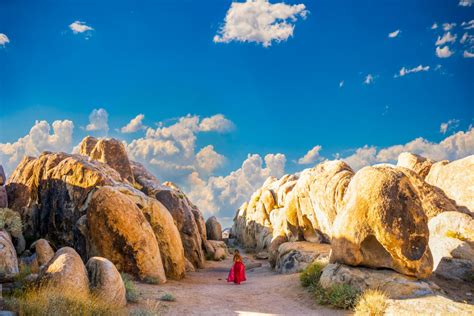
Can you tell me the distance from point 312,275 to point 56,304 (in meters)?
12.3

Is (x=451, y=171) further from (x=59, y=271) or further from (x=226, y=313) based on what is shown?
(x=59, y=271)

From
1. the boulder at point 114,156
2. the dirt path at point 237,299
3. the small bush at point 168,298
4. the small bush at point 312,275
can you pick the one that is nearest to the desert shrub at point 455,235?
the small bush at point 312,275

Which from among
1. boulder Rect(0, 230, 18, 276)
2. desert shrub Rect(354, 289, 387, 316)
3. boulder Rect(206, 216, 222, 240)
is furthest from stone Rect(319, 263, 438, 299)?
boulder Rect(206, 216, 222, 240)

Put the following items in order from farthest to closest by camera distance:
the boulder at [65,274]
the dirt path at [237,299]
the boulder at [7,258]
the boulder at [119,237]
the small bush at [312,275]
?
1. the boulder at [119,237]
2. the small bush at [312,275]
3. the boulder at [7,258]
4. the dirt path at [237,299]
5. the boulder at [65,274]

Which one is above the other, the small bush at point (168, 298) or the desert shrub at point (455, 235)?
the desert shrub at point (455, 235)

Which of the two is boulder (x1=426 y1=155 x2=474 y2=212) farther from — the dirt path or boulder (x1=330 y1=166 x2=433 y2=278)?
the dirt path

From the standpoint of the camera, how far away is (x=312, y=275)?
707 inches

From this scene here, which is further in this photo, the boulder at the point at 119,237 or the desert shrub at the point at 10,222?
the desert shrub at the point at 10,222

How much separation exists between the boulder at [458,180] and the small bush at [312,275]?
12738 mm

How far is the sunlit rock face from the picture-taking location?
19.6 m

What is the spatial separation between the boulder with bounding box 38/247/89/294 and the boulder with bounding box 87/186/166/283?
6.42m

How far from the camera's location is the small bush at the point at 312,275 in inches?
696

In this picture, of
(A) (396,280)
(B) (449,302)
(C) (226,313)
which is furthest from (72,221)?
(B) (449,302)

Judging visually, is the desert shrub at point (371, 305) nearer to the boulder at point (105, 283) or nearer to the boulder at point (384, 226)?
the boulder at point (384, 226)
